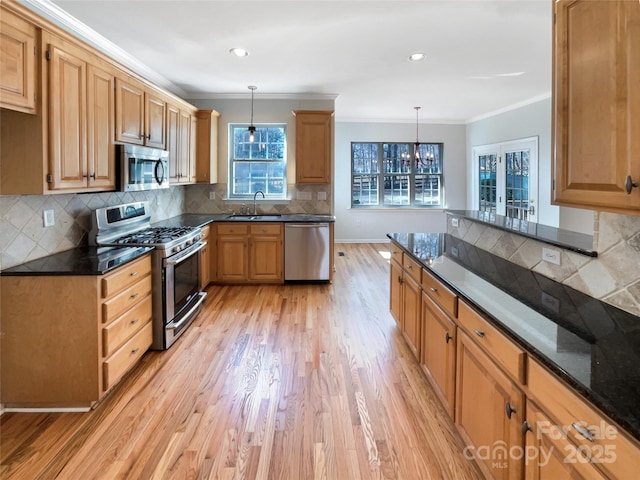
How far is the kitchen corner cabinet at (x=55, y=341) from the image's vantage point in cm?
226

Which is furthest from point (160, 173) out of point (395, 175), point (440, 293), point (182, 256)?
point (395, 175)

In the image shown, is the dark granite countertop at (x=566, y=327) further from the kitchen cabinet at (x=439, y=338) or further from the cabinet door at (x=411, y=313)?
the cabinet door at (x=411, y=313)

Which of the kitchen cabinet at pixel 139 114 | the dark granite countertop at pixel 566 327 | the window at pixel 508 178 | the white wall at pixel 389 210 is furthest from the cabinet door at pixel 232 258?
the window at pixel 508 178

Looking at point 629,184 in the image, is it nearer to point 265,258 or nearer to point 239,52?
point 239,52

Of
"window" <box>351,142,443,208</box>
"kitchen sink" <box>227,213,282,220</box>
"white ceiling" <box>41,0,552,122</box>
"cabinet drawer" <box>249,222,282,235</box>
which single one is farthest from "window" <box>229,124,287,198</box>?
"window" <box>351,142,443,208</box>

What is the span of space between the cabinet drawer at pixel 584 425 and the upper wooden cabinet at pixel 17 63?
2.68m

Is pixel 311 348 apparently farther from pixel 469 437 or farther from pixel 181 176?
pixel 181 176

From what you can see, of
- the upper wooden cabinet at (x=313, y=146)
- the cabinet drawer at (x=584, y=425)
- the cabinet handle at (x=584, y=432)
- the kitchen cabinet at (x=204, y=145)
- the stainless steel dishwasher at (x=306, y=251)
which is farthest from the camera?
the upper wooden cabinet at (x=313, y=146)

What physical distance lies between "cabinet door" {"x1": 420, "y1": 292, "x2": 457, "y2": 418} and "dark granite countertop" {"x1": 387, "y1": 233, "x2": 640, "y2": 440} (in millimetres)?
248

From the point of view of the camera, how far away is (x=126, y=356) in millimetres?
2658

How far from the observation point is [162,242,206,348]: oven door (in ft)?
10.5

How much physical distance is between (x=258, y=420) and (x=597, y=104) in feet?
7.32

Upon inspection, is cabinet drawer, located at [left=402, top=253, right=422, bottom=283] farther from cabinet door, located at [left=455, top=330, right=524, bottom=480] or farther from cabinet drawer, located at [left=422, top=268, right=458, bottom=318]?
cabinet door, located at [left=455, top=330, right=524, bottom=480]

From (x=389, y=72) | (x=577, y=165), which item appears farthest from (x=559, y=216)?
(x=577, y=165)
